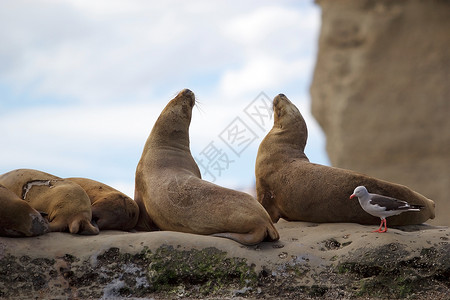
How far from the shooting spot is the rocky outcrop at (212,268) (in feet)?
18.6

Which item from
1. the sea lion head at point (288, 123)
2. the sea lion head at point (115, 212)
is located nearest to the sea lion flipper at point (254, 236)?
the sea lion head at point (115, 212)

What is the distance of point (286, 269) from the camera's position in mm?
5938

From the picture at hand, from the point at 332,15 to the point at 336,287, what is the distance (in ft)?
37.1

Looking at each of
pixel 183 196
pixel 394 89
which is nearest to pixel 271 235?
pixel 183 196

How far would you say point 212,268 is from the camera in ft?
19.2

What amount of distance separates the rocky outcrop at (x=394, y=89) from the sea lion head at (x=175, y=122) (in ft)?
27.6

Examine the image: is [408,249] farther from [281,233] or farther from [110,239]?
[110,239]

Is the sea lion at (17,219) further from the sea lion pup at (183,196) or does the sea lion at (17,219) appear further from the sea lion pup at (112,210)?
the sea lion pup at (183,196)

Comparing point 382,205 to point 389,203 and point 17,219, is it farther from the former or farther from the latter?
point 17,219

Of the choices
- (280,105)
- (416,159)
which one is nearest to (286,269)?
(280,105)

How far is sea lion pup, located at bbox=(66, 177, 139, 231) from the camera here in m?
7.07

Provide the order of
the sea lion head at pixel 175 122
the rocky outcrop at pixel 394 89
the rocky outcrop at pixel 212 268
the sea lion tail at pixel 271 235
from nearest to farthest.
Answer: the rocky outcrop at pixel 212 268
the sea lion tail at pixel 271 235
the sea lion head at pixel 175 122
the rocky outcrop at pixel 394 89

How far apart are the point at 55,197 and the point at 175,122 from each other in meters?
1.86

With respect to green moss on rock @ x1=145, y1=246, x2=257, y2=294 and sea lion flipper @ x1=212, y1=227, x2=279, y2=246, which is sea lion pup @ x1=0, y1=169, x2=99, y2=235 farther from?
sea lion flipper @ x1=212, y1=227, x2=279, y2=246
